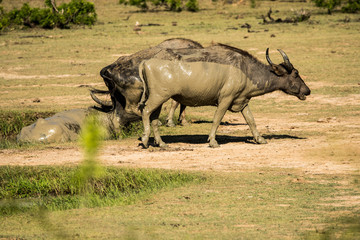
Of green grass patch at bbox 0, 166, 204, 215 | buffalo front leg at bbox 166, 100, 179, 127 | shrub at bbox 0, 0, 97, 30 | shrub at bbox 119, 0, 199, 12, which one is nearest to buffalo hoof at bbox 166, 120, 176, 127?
buffalo front leg at bbox 166, 100, 179, 127

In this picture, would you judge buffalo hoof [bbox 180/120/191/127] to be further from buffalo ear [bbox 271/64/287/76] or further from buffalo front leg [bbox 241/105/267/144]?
buffalo ear [bbox 271/64/287/76]

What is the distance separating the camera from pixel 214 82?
862cm

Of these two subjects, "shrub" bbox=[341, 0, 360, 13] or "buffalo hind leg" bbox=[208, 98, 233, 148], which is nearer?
"buffalo hind leg" bbox=[208, 98, 233, 148]

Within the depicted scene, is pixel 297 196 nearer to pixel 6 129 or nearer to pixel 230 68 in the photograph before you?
pixel 230 68

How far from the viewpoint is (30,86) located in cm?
1555

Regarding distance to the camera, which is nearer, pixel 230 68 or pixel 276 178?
pixel 276 178

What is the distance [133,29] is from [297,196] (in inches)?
743

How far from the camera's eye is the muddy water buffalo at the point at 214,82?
8.51m

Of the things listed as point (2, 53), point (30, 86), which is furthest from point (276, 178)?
point (2, 53)

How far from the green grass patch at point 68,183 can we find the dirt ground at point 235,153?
0.40 metres

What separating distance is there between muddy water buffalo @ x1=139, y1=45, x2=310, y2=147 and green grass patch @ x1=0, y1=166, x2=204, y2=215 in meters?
1.46

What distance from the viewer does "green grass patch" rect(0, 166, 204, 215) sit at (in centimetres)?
672

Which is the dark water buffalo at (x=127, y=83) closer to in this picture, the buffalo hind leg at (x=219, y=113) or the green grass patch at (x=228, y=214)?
the buffalo hind leg at (x=219, y=113)

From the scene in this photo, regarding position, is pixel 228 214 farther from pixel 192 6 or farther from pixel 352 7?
pixel 192 6
